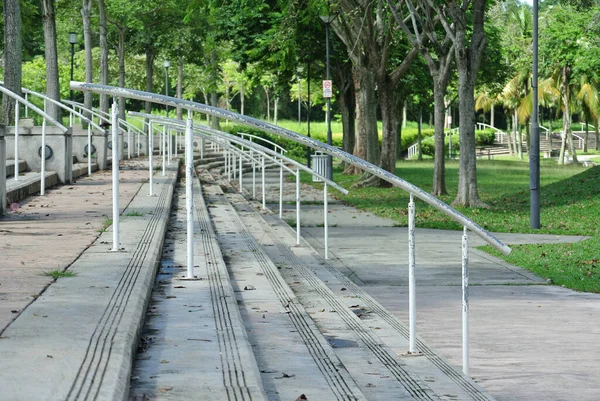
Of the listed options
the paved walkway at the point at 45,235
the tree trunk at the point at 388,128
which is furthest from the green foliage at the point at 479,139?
the paved walkway at the point at 45,235

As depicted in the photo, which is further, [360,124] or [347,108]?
[347,108]

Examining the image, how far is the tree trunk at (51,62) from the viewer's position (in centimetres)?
2606

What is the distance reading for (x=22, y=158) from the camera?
2084cm

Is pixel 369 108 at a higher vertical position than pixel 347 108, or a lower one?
lower

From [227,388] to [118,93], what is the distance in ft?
12.4

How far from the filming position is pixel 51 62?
26891 millimetres

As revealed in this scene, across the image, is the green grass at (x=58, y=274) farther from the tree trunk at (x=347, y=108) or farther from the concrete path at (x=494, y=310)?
the tree trunk at (x=347, y=108)

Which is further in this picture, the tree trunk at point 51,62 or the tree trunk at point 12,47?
the tree trunk at point 51,62

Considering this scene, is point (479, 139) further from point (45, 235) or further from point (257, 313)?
point (257, 313)

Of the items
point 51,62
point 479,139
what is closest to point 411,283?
point 51,62

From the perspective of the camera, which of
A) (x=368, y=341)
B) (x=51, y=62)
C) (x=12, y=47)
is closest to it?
(x=368, y=341)

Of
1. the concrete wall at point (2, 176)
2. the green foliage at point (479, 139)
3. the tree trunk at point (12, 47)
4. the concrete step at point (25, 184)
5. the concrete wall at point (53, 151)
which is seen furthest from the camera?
the green foliage at point (479, 139)

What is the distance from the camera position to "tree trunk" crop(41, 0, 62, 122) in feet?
85.5

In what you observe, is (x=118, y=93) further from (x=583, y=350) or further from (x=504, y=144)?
(x=504, y=144)
